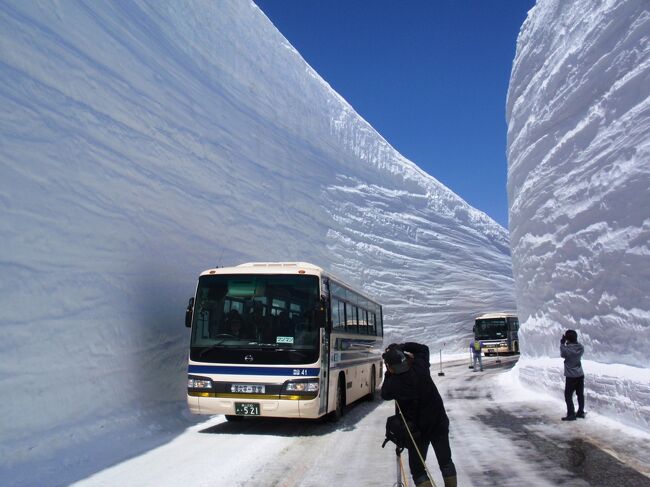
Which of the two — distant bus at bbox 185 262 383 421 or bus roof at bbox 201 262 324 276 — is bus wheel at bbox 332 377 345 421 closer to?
distant bus at bbox 185 262 383 421

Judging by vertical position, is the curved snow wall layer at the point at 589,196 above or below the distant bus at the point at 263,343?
above

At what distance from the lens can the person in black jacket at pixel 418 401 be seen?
4133mm

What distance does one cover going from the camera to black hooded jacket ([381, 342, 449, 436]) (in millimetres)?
4172

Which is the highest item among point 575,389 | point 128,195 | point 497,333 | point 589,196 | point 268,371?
point 128,195

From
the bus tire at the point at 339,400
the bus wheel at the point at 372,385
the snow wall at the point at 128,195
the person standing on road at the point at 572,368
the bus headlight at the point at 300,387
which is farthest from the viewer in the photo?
the bus wheel at the point at 372,385

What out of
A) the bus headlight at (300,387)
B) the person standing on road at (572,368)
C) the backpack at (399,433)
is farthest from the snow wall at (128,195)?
the person standing on road at (572,368)

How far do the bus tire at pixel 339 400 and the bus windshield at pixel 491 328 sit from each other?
20.0 metres

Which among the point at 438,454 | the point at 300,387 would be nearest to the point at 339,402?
the point at 300,387

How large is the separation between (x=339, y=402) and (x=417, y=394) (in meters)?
5.84

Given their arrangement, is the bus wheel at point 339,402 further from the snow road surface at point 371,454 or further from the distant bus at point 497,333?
the distant bus at point 497,333

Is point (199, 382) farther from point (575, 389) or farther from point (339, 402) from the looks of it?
point (575, 389)

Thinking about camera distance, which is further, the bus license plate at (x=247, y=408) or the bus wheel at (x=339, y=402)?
the bus wheel at (x=339, y=402)

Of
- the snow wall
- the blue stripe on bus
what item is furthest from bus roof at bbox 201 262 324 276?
the snow wall

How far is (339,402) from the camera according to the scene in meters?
9.77
